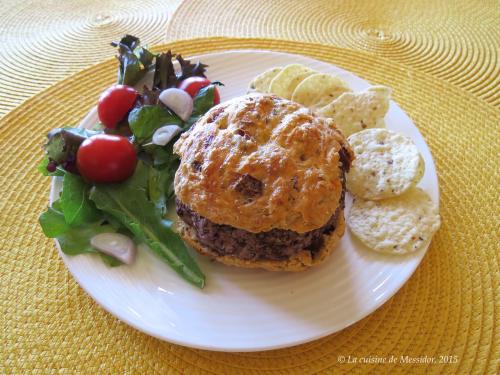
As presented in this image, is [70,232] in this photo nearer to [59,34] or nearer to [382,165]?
[382,165]

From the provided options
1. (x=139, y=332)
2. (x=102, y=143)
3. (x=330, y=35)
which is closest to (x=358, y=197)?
(x=139, y=332)

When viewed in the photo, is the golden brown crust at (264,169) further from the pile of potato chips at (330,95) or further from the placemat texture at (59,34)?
the placemat texture at (59,34)

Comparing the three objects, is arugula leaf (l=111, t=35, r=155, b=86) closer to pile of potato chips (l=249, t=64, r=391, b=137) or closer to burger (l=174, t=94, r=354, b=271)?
pile of potato chips (l=249, t=64, r=391, b=137)

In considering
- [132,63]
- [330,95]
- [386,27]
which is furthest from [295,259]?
[386,27]

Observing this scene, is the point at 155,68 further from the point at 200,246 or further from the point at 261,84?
the point at 200,246

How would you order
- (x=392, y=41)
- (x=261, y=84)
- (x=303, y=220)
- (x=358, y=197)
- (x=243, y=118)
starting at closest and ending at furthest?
1. (x=303, y=220)
2. (x=243, y=118)
3. (x=358, y=197)
4. (x=261, y=84)
5. (x=392, y=41)

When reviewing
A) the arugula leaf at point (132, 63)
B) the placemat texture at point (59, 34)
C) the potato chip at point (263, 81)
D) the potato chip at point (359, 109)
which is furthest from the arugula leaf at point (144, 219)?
the placemat texture at point (59, 34)
